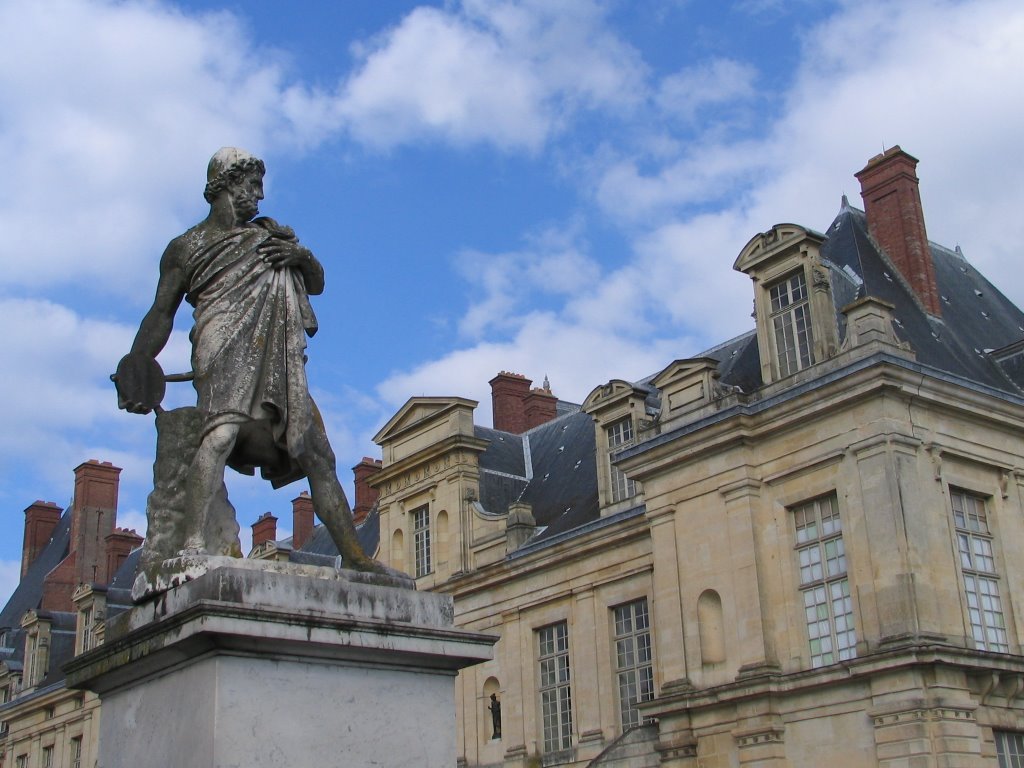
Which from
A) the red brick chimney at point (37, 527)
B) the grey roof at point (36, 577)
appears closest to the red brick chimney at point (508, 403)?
the grey roof at point (36, 577)

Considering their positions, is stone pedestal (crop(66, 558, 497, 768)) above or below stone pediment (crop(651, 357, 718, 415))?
below

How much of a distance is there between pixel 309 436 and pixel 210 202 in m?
1.36

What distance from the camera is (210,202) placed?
21.3 feet

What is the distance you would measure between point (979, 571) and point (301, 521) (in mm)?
26564

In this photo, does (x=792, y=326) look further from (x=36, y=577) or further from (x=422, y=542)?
(x=36, y=577)

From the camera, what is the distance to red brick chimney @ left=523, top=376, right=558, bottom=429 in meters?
33.7

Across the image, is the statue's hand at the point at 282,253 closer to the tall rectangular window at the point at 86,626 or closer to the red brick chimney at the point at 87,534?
the tall rectangular window at the point at 86,626

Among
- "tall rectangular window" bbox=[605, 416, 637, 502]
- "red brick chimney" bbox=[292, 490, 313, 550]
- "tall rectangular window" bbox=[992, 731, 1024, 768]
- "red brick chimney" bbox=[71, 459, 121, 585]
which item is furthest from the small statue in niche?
"red brick chimney" bbox=[71, 459, 121, 585]

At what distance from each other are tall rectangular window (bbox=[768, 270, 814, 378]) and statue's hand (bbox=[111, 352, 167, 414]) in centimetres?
1559

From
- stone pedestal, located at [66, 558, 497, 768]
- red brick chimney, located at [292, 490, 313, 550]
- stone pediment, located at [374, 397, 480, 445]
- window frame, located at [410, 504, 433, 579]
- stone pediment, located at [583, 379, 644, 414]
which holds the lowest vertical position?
stone pedestal, located at [66, 558, 497, 768]

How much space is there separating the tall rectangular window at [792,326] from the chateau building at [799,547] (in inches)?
1.5

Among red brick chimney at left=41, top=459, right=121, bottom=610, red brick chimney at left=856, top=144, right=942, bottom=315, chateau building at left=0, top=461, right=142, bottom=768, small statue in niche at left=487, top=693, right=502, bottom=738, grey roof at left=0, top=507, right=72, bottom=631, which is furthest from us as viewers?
grey roof at left=0, top=507, right=72, bottom=631

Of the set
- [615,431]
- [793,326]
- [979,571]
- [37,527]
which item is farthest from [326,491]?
[37,527]

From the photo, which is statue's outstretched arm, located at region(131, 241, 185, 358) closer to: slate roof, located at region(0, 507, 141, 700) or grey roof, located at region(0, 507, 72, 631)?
slate roof, located at region(0, 507, 141, 700)
